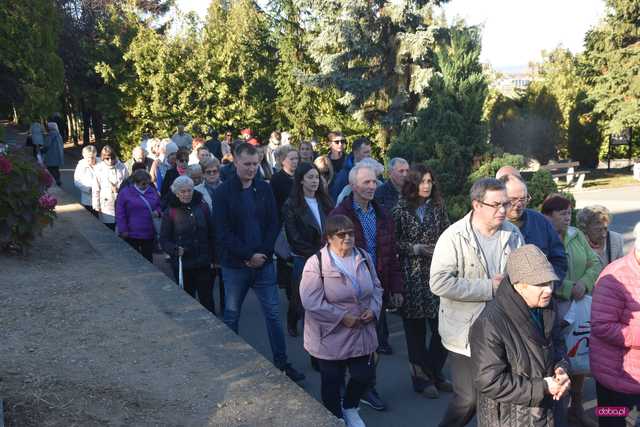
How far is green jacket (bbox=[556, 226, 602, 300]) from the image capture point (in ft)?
17.1

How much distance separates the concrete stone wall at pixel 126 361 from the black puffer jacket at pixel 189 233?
0.43 meters

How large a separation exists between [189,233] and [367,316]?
299 centimetres

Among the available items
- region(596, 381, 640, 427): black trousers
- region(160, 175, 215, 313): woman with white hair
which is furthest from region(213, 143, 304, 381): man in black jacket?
region(596, 381, 640, 427): black trousers

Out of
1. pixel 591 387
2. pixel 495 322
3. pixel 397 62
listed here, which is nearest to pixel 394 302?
pixel 591 387

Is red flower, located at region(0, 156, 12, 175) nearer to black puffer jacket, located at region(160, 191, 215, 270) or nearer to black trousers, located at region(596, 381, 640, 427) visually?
black puffer jacket, located at region(160, 191, 215, 270)

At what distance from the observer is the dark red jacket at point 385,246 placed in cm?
560

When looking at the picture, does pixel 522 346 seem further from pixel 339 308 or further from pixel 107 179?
pixel 107 179

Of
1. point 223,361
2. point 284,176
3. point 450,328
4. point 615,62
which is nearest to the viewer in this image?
point 450,328

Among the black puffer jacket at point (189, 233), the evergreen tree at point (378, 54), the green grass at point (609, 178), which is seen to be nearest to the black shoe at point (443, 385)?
the black puffer jacket at point (189, 233)

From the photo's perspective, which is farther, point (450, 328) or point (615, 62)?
point (615, 62)

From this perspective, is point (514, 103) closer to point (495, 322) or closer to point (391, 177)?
point (391, 177)

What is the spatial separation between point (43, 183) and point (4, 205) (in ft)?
2.20

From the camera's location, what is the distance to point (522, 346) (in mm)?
3188

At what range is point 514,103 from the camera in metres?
29.3
